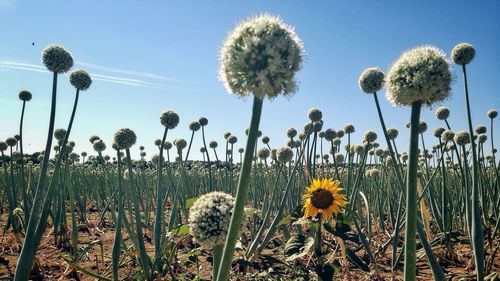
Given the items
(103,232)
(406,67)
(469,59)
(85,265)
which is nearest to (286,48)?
(406,67)

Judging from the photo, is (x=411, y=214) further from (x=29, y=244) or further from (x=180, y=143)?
(x=180, y=143)

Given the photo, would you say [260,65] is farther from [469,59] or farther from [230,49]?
[469,59]

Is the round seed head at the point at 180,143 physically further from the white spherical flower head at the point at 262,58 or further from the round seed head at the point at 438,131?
the white spherical flower head at the point at 262,58

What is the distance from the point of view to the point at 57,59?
302 cm

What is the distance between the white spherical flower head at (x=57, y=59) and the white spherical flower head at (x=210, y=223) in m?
1.93

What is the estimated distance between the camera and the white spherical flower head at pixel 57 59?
299cm

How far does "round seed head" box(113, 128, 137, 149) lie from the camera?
3.20m

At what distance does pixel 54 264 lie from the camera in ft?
13.9

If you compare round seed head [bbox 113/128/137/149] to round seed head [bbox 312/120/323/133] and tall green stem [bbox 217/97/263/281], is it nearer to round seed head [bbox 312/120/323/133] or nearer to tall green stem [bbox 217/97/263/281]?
tall green stem [bbox 217/97/263/281]

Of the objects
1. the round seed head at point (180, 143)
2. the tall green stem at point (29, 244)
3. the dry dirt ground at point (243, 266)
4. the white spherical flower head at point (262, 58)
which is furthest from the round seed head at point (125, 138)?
the round seed head at point (180, 143)

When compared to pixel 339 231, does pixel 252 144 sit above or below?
above

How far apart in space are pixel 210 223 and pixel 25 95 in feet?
12.9

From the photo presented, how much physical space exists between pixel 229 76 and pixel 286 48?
0.93ft

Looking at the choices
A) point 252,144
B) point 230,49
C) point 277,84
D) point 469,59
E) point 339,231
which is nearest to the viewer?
point 252,144
